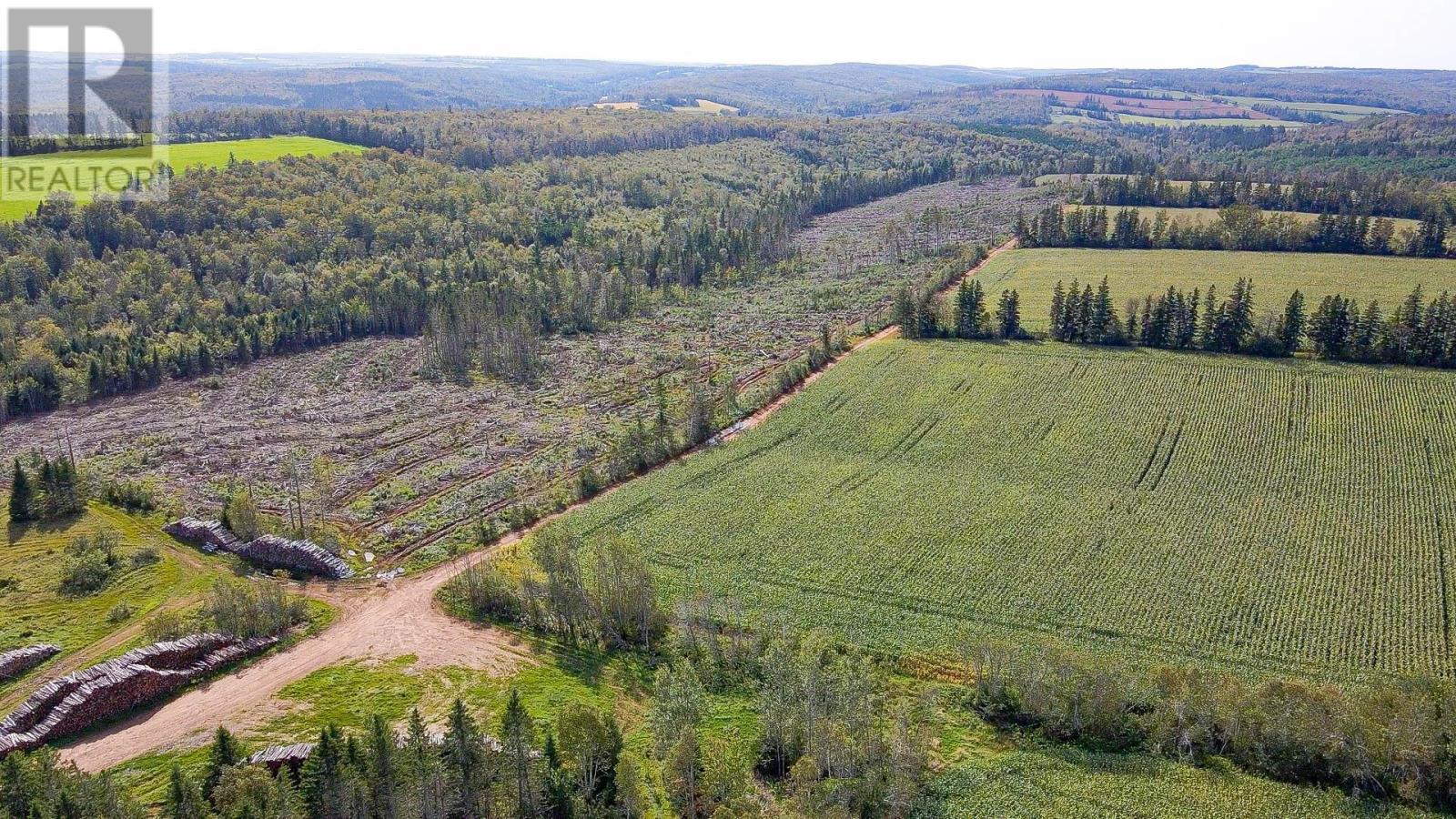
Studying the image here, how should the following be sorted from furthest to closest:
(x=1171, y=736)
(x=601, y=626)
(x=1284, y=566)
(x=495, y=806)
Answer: (x=1284, y=566) < (x=601, y=626) < (x=1171, y=736) < (x=495, y=806)

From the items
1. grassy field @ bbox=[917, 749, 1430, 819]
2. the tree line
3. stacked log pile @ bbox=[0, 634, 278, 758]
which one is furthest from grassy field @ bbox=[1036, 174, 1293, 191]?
stacked log pile @ bbox=[0, 634, 278, 758]

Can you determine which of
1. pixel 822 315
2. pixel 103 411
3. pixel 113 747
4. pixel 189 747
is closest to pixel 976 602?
pixel 189 747

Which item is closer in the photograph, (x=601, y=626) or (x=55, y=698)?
(x=55, y=698)

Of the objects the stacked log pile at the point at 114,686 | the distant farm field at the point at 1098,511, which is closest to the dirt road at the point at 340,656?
the stacked log pile at the point at 114,686

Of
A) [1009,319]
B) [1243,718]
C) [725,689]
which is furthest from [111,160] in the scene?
[1243,718]

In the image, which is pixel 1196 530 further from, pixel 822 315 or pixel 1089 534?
pixel 822 315

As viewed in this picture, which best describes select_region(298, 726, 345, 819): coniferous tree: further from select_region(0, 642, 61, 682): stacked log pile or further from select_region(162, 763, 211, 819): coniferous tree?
select_region(0, 642, 61, 682): stacked log pile

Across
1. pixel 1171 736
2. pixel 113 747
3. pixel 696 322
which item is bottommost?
pixel 113 747

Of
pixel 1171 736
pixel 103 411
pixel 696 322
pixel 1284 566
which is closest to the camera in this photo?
pixel 1171 736
